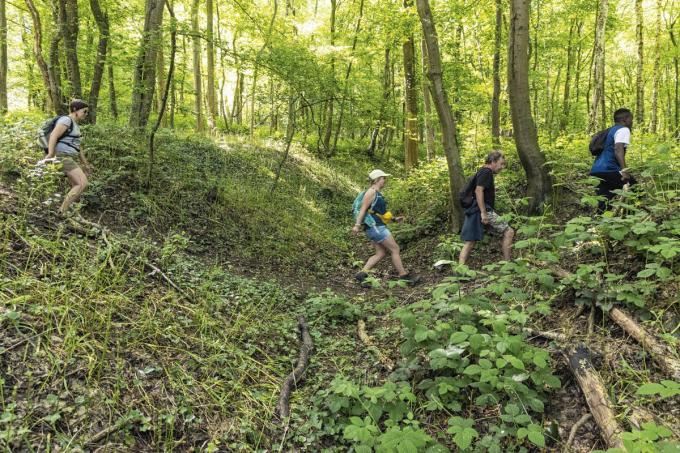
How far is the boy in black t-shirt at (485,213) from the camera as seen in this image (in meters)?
6.23

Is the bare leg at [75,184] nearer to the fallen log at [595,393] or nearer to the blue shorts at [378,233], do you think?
the blue shorts at [378,233]

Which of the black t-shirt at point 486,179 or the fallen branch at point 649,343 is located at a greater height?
the black t-shirt at point 486,179

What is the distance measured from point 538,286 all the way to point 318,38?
14.6 meters

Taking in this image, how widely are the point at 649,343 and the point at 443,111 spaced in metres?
5.68

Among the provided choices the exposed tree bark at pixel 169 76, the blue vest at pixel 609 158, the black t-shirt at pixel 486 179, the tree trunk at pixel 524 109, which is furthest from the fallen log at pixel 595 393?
the exposed tree bark at pixel 169 76

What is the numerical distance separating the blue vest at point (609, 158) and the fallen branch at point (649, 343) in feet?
9.87

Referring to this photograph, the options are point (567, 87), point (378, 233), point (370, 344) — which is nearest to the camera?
point (370, 344)

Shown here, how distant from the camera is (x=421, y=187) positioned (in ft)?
35.2

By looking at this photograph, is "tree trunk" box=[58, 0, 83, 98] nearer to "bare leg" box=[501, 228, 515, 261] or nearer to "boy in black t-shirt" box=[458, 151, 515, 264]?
"boy in black t-shirt" box=[458, 151, 515, 264]

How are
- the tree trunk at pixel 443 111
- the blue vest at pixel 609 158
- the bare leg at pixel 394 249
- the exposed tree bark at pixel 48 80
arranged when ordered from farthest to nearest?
the exposed tree bark at pixel 48 80 < the tree trunk at pixel 443 111 < the bare leg at pixel 394 249 < the blue vest at pixel 609 158

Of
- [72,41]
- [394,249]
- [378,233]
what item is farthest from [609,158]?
[72,41]

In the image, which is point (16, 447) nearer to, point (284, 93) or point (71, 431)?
point (71, 431)

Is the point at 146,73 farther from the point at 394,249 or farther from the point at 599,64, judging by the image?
the point at 599,64

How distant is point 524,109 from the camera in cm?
715
